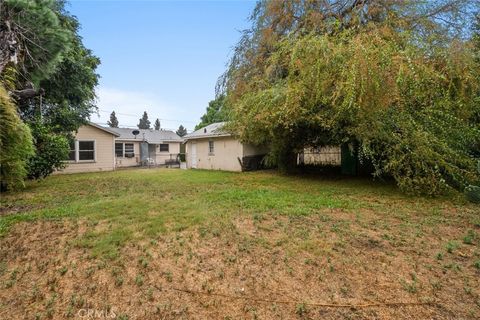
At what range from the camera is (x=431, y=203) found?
254 inches

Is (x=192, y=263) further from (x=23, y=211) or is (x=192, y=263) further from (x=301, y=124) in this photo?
(x=301, y=124)

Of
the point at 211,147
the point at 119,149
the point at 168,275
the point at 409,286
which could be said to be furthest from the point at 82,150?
the point at 409,286

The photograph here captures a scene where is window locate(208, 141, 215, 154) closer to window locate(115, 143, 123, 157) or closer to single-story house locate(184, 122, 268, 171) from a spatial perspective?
single-story house locate(184, 122, 268, 171)

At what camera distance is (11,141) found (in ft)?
16.6

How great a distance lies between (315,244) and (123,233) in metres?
2.93

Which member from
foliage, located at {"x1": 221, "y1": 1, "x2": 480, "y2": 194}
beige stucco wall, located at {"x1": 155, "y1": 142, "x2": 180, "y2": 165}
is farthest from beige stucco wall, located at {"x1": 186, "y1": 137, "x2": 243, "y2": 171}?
beige stucco wall, located at {"x1": 155, "y1": 142, "x2": 180, "y2": 165}

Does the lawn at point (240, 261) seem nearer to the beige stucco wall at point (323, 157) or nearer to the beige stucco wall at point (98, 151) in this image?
the beige stucco wall at point (323, 157)

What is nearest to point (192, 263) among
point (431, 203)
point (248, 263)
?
point (248, 263)

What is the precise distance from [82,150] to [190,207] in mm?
13596

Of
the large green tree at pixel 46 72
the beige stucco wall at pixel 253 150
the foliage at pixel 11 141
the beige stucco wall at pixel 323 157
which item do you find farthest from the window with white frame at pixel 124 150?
Answer: the foliage at pixel 11 141

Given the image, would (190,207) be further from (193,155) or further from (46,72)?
(193,155)

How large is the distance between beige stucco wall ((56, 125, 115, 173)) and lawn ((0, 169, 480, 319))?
36.0ft

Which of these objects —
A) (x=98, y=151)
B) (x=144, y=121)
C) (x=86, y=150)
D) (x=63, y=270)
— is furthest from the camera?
(x=144, y=121)

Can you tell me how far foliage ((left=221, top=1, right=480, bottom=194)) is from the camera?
253 inches
